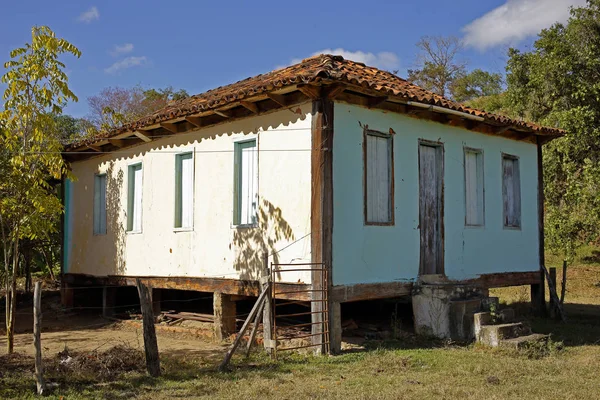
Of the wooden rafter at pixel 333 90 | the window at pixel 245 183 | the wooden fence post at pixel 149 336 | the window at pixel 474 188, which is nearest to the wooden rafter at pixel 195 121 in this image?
the window at pixel 245 183

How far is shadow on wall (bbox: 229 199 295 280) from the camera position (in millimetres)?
9812

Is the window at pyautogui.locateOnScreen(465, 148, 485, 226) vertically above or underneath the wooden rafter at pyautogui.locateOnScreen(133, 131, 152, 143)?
underneath

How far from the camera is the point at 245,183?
10703mm

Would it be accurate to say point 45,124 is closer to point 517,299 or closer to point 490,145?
point 490,145

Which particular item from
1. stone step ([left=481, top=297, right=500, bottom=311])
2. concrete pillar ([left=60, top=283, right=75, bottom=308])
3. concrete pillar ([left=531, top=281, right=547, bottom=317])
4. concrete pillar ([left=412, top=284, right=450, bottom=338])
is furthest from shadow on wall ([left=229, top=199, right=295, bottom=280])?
concrete pillar ([left=531, top=281, right=547, bottom=317])

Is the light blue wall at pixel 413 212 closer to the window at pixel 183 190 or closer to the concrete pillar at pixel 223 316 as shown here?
the concrete pillar at pixel 223 316

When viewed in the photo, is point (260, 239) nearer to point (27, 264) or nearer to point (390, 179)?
point (390, 179)

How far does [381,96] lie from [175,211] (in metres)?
4.78

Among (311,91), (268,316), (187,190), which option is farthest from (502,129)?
(268,316)

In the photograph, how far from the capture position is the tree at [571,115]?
53.5 ft

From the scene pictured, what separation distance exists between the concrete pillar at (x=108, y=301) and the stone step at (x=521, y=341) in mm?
8981

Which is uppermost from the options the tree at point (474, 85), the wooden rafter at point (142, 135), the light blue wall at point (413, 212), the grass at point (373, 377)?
the tree at point (474, 85)

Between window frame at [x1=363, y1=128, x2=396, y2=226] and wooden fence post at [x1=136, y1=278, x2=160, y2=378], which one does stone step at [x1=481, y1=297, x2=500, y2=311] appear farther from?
wooden fence post at [x1=136, y1=278, x2=160, y2=378]

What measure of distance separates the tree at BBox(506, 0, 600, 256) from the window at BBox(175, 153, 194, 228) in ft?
33.3
